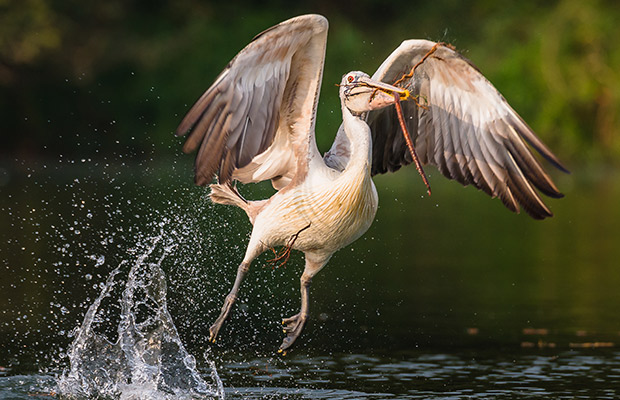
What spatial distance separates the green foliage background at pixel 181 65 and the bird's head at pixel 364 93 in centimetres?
1991

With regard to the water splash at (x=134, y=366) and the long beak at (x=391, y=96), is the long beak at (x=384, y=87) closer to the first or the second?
the long beak at (x=391, y=96)

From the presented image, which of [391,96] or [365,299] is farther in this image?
[365,299]

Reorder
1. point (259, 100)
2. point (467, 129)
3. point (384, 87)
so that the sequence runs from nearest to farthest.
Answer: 1. point (384, 87)
2. point (259, 100)
3. point (467, 129)

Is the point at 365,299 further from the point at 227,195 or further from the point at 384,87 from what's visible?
the point at 384,87

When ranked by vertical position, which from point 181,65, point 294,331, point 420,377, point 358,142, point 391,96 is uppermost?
point 181,65

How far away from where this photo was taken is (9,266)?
12.9 meters

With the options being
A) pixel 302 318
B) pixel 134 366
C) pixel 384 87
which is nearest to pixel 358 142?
pixel 384 87

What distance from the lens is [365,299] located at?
11828 mm

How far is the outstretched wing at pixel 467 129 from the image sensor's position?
818 centimetres

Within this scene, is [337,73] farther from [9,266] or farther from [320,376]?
[320,376]

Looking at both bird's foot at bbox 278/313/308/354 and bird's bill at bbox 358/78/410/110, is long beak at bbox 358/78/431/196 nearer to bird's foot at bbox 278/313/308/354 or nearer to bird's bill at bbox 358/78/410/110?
bird's bill at bbox 358/78/410/110

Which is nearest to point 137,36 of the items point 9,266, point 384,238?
point 384,238

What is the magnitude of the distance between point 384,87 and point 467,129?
54.8 inches

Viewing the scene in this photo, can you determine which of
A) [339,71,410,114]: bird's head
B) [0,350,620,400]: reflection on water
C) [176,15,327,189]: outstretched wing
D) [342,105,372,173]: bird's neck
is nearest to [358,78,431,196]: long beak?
[339,71,410,114]: bird's head
